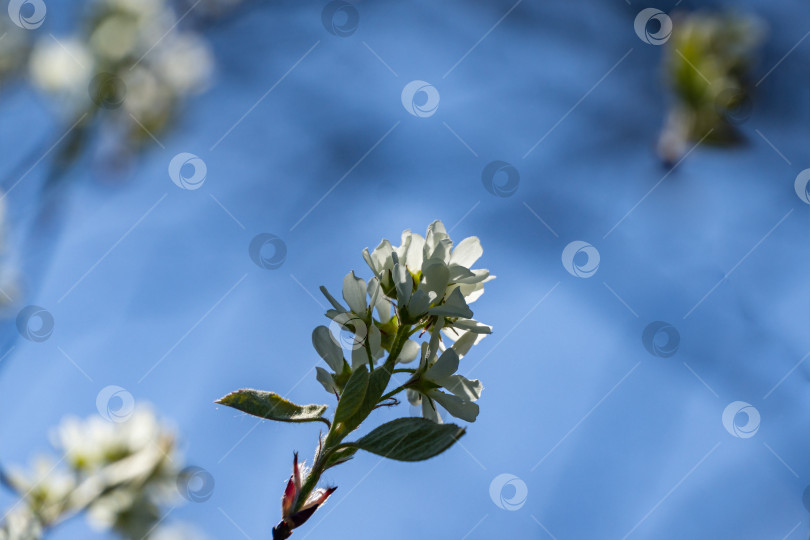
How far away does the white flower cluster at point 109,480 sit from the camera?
969 mm

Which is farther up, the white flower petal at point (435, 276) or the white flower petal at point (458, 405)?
the white flower petal at point (435, 276)

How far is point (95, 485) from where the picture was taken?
107 centimetres

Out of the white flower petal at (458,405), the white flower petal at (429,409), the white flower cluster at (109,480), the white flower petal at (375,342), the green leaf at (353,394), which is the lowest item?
the white flower cluster at (109,480)

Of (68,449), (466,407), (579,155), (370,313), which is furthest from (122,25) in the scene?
(466,407)

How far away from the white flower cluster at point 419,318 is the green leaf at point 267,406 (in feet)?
0.19

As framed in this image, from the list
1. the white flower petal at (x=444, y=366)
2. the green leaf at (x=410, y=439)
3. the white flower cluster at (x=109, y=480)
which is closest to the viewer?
the green leaf at (x=410, y=439)

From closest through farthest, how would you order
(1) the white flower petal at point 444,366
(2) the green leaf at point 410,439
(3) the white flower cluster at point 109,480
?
(2) the green leaf at point 410,439 < (1) the white flower petal at point 444,366 < (3) the white flower cluster at point 109,480

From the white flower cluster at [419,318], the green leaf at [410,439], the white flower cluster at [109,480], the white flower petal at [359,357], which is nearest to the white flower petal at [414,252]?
the white flower cluster at [419,318]

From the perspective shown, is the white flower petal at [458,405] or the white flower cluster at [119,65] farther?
the white flower cluster at [119,65]

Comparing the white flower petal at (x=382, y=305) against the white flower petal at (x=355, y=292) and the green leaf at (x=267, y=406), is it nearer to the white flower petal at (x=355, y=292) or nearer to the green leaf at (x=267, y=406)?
the white flower petal at (x=355, y=292)

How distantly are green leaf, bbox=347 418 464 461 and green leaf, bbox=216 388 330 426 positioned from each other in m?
0.07

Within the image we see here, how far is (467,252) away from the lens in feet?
2.37

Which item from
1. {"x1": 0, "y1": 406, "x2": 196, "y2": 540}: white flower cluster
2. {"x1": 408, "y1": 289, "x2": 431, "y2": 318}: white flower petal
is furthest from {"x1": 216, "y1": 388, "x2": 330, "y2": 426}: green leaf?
{"x1": 0, "y1": 406, "x2": 196, "y2": 540}: white flower cluster

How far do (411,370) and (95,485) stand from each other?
0.68 metres
